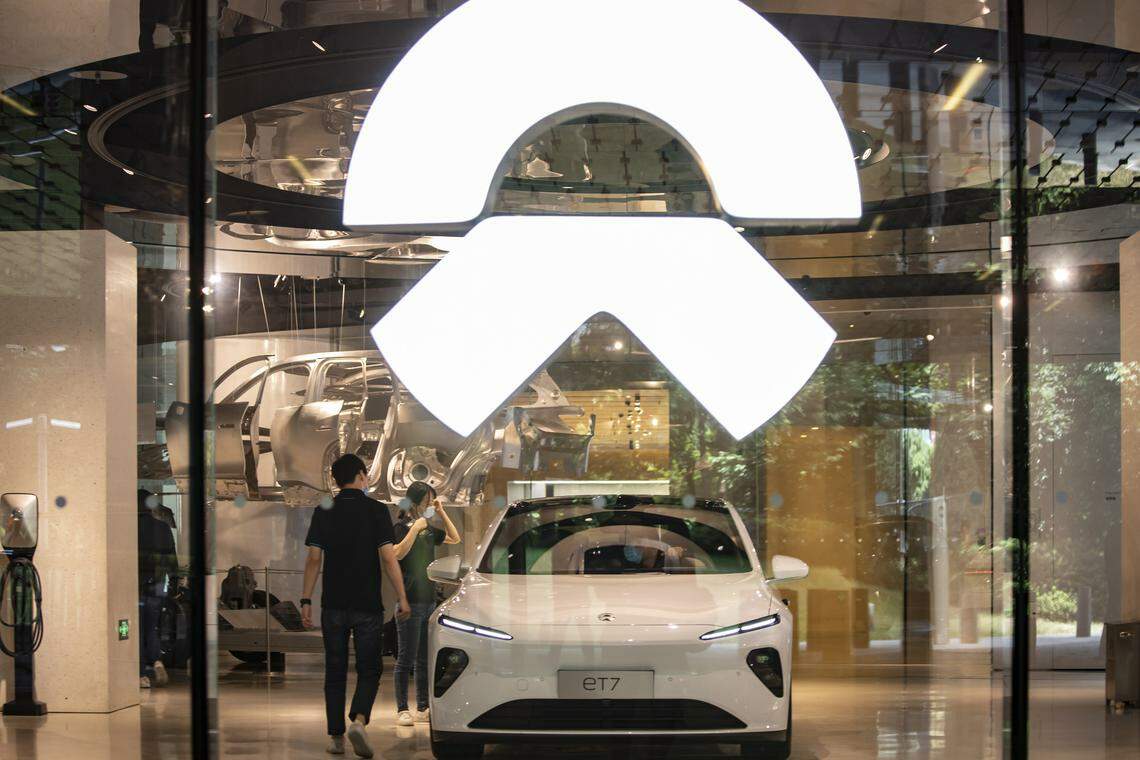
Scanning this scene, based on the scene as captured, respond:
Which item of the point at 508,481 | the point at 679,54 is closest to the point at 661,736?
the point at 508,481

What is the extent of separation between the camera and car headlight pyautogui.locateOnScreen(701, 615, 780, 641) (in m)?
3.56

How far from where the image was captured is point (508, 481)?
3689mm

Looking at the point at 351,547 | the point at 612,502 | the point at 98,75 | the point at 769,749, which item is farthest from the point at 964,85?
the point at 98,75

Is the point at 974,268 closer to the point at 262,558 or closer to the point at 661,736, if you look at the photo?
the point at 661,736

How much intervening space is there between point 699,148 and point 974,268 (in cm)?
102

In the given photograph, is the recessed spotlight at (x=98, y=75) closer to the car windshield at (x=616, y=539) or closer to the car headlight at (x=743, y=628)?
the car windshield at (x=616, y=539)

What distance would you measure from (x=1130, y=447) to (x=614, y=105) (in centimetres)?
234

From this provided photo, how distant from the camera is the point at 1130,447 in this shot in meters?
4.25

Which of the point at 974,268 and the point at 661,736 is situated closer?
the point at 661,736

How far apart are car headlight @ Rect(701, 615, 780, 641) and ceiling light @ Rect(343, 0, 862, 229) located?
128 cm

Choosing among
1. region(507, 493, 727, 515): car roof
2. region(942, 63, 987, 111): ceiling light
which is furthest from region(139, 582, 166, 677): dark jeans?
region(942, 63, 987, 111): ceiling light

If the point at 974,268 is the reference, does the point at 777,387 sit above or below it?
below

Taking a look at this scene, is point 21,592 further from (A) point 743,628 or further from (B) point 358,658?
(A) point 743,628

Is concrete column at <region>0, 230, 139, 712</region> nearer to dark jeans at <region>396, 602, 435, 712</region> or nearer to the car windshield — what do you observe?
dark jeans at <region>396, 602, 435, 712</region>
